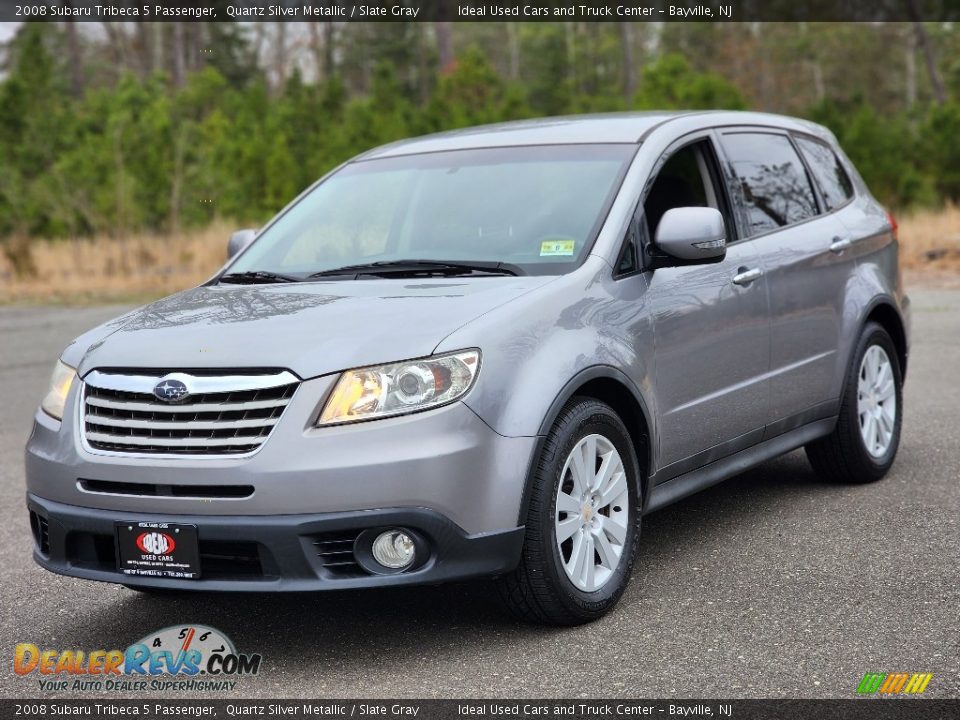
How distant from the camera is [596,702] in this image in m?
3.69

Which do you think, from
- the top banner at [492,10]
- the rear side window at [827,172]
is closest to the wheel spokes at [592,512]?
the rear side window at [827,172]

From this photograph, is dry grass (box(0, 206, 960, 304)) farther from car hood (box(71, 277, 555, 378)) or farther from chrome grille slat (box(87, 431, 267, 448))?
chrome grille slat (box(87, 431, 267, 448))

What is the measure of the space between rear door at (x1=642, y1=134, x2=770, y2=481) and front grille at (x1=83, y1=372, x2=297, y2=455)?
1.55 meters

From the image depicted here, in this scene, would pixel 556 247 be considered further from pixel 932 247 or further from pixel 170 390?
pixel 932 247

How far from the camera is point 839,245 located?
6.13 meters

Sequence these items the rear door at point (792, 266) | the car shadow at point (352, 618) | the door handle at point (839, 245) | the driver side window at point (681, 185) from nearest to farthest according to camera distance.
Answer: the car shadow at point (352, 618), the driver side window at point (681, 185), the rear door at point (792, 266), the door handle at point (839, 245)

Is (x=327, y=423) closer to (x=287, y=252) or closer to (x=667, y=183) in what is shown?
(x=287, y=252)

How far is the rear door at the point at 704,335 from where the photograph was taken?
Result: 486cm

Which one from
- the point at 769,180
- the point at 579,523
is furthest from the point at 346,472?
the point at 769,180

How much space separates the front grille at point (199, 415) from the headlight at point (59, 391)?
33 centimetres

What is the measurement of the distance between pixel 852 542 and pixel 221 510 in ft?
8.92

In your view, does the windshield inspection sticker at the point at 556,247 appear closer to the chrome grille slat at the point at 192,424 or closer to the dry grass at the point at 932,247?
the chrome grille slat at the point at 192,424

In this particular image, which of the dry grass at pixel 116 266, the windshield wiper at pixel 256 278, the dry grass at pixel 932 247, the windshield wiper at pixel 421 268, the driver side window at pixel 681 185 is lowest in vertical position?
the dry grass at pixel 116 266

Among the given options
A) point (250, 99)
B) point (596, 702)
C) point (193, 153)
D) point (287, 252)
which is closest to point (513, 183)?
point (287, 252)
